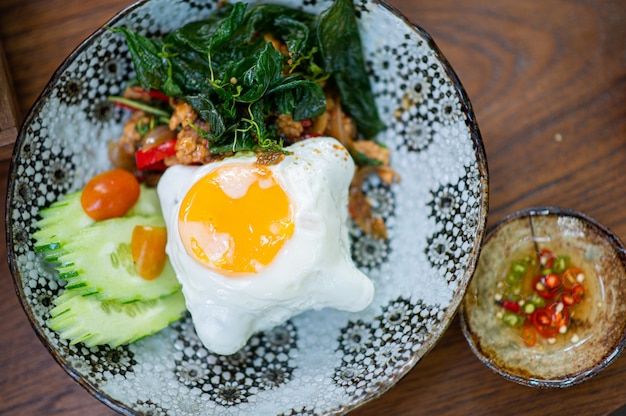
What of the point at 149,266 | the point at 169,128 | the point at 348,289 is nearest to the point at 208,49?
the point at 169,128

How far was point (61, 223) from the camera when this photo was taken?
9.68ft

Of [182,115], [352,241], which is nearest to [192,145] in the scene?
[182,115]

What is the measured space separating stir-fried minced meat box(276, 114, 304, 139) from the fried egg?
13 centimetres

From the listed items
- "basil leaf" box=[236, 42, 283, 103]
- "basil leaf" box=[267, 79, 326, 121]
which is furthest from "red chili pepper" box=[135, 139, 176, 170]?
"basil leaf" box=[267, 79, 326, 121]

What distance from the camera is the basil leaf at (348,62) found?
293 centimetres

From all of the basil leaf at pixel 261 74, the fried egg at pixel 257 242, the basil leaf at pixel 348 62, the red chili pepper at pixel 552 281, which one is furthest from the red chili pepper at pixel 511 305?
the basil leaf at pixel 261 74

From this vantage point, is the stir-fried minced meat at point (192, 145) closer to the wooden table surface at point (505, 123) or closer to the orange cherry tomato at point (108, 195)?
the orange cherry tomato at point (108, 195)

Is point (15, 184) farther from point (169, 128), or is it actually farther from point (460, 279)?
point (460, 279)

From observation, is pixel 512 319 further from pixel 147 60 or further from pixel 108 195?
pixel 147 60

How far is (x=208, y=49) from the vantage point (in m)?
2.88

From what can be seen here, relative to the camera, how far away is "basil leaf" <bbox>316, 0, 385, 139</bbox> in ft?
9.61

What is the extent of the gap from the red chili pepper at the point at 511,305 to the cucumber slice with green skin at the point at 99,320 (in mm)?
1884

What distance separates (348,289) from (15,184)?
67.0 inches

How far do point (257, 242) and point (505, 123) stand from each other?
65.0 inches
